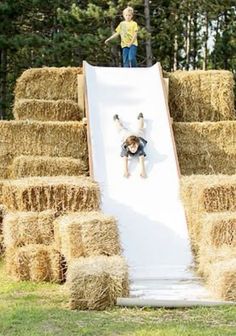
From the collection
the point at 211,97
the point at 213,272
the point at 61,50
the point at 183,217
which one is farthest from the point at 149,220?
the point at 61,50

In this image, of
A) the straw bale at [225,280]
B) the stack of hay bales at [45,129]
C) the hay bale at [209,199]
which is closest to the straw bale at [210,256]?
the straw bale at [225,280]

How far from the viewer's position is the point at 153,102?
12.1 meters

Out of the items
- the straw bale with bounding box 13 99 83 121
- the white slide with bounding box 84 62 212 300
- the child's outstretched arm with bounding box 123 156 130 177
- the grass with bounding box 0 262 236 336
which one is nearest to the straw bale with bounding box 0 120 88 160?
the white slide with bounding box 84 62 212 300

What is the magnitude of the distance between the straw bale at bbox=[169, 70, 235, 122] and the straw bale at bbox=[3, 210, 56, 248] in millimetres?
5416

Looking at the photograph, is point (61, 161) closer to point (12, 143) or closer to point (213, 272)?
point (12, 143)

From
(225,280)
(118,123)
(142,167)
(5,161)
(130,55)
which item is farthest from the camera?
(130,55)

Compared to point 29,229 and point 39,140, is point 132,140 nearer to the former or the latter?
point 39,140

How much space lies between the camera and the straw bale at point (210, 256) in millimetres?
7440

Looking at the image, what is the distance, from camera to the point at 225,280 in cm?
680

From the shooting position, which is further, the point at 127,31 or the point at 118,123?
the point at 127,31

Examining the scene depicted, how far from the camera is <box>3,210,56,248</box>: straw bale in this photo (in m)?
8.42

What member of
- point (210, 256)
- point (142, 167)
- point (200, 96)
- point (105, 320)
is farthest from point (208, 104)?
point (105, 320)

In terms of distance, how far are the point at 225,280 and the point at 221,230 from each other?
3.76 feet

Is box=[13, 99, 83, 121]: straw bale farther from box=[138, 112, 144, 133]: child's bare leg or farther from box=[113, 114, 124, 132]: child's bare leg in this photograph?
box=[138, 112, 144, 133]: child's bare leg
